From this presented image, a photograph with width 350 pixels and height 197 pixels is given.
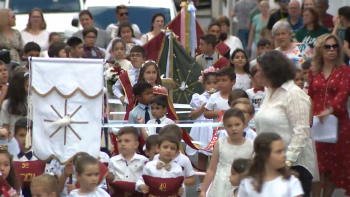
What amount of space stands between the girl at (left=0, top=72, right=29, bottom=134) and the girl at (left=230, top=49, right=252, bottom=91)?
2853 mm

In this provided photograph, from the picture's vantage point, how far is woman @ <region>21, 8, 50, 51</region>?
14.4m

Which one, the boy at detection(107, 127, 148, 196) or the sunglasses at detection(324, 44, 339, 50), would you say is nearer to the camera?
the boy at detection(107, 127, 148, 196)

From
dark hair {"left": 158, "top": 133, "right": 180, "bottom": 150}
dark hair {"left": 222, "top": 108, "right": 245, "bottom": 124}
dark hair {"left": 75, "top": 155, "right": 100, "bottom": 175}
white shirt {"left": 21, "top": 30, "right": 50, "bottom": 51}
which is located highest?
white shirt {"left": 21, "top": 30, "right": 50, "bottom": 51}

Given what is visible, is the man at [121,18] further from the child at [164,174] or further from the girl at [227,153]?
the girl at [227,153]

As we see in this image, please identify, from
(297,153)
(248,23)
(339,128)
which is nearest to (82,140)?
(297,153)

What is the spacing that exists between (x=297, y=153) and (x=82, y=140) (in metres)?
1.88

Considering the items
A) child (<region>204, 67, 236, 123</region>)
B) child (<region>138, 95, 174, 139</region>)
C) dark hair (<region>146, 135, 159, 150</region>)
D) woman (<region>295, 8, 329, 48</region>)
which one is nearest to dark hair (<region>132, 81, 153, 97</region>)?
child (<region>138, 95, 174, 139</region>)

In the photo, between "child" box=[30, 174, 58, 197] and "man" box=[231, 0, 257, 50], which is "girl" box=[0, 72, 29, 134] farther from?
A: "man" box=[231, 0, 257, 50]

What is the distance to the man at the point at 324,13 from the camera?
14328 mm

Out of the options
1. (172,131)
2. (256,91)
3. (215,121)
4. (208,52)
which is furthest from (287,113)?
(208,52)

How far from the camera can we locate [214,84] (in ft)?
35.3

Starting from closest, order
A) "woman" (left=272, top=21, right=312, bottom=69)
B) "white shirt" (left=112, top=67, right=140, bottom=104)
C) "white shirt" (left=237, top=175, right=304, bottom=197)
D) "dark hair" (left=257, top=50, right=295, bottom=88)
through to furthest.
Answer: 1. "white shirt" (left=237, top=175, right=304, bottom=197)
2. "dark hair" (left=257, top=50, right=295, bottom=88)
3. "white shirt" (left=112, top=67, right=140, bottom=104)
4. "woman" (left=272, top=21, right=312, bottom=69)

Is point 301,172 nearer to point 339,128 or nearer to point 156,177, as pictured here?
point 156,177

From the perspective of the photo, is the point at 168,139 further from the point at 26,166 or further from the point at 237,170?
the point at 26,166
